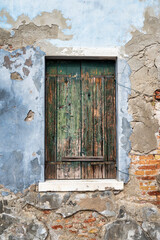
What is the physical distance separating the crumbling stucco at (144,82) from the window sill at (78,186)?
0.51 metres

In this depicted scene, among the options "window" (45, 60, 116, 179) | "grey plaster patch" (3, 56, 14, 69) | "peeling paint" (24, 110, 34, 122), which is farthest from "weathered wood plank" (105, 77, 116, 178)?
"grey plaster patch" (3, 56, 14, 69)

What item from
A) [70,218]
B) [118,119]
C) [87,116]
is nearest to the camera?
[70,218]

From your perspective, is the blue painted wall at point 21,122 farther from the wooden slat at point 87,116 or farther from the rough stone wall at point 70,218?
the wooden slat at point 87,116

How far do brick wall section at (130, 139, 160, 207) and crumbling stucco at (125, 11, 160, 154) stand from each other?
11 cm

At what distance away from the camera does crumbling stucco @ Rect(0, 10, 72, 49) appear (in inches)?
115

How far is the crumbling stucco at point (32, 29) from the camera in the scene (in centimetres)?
292

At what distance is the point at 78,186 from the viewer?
283 cm

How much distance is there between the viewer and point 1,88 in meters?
2.89

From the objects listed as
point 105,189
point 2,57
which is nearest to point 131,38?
point 2,57

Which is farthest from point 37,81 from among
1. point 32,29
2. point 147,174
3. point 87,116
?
point 147,174

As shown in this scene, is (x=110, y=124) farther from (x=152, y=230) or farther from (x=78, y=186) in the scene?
(x=152, y=230)

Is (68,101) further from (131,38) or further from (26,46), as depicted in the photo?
(131,38)

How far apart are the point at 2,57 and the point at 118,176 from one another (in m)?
A: 2.10

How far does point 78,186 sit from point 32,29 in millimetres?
2051
